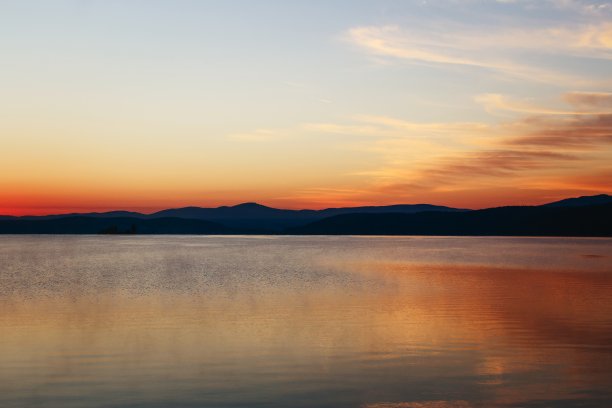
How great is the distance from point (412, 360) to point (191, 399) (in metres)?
6.94

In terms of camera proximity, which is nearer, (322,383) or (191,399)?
(191,399)

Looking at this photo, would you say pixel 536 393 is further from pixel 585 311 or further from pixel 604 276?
pixel 604 276

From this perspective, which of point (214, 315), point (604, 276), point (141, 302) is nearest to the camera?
point (214, 315)

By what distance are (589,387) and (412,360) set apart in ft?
15.9

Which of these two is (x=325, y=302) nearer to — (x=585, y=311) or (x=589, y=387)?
(x=585, y=311)

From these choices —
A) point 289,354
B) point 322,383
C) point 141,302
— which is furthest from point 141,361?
point 141,302

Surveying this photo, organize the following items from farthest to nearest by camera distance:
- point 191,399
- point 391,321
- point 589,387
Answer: point 391,321
point 589,387
point 191,399

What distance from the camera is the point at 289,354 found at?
20.6 m

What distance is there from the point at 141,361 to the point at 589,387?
11540mm

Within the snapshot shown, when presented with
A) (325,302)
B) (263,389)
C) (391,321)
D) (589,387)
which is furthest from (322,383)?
(325,302)

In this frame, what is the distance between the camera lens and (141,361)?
19547 millimetres

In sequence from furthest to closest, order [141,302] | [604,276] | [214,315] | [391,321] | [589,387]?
[604,276], [141,302], [214,315], [391,321], [589,387]

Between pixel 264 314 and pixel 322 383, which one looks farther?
pixel 264 314

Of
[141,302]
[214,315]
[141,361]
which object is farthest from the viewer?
[141,302]
